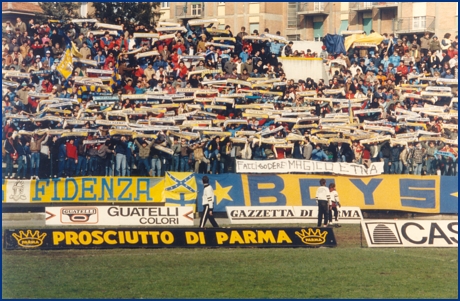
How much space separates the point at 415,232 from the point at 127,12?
2192 cm

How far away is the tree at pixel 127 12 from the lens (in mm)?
36000

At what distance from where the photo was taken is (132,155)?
26859 mm

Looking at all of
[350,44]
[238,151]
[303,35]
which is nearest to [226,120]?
[238,151]

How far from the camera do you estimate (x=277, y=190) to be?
2661 cm

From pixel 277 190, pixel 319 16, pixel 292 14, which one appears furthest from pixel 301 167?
pixel 319 16

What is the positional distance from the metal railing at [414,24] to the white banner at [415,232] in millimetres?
20202

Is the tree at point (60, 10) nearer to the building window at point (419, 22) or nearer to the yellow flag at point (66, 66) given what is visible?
the yellow flag at point (66, 66)

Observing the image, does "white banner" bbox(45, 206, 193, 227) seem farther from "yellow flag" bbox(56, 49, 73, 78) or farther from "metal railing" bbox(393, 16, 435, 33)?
"metal railing" bbox(393, 16, 435, 33)

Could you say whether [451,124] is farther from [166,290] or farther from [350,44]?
[166,290]

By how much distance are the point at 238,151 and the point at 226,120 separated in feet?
7.02

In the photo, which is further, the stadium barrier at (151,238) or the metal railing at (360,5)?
the metal railing at (360,5)

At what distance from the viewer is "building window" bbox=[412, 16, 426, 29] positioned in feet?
132

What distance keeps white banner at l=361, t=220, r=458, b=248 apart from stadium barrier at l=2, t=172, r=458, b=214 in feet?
24.9

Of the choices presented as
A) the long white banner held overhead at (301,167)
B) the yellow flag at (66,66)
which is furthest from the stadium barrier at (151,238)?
the yellow flag at (66,66)
